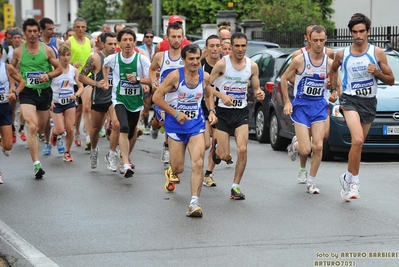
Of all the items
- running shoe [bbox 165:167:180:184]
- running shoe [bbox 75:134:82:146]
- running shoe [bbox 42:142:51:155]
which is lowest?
running shoe [bbox 75:134:82:146]

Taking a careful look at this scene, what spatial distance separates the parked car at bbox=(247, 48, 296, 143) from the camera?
17656 millimetres

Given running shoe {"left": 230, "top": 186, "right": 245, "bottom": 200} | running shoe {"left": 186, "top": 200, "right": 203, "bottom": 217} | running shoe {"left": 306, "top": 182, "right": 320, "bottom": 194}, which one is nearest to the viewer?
running shoe {"left": 186, "top": 200, "right": 203, "bottom": 217}

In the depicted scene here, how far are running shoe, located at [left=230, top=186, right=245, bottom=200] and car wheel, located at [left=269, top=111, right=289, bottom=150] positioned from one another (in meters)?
5.39

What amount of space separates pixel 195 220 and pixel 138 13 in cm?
4716

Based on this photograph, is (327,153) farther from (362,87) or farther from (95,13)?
(95,13)

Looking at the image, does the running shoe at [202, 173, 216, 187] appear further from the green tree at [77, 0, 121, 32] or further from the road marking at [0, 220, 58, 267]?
the green tree at [77, 0, 121, 32]

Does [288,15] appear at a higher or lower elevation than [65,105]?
higher

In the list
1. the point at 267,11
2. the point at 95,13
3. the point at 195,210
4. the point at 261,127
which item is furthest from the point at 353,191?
the point at 95,13

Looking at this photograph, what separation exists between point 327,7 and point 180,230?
3347 centimetres

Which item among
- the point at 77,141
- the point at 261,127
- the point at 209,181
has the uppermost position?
the point at 209,181

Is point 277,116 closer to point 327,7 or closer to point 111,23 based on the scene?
point 327,7

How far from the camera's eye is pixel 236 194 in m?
11.2

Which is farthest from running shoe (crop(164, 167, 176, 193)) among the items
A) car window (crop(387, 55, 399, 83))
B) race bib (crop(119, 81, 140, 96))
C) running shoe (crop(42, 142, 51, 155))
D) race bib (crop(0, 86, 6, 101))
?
car window (crop(387, 55, 399, 83))

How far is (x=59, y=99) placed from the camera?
15648 mm
